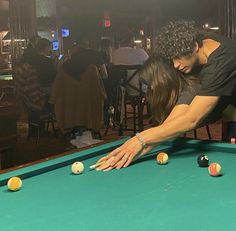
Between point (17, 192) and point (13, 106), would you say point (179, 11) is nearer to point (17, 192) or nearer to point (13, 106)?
point (13, 106)

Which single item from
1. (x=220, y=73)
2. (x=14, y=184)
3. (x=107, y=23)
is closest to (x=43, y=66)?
(x=220, y=73)

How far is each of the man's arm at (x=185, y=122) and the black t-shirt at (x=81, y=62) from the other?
3346 millimetres

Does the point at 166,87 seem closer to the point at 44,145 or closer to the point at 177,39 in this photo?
the point at 177,39

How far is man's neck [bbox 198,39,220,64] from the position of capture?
90.6 inches

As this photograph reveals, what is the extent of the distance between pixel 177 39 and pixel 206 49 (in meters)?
0.20

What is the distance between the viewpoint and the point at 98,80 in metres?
5.41

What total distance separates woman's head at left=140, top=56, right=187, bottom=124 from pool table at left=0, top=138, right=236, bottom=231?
1.42 feet

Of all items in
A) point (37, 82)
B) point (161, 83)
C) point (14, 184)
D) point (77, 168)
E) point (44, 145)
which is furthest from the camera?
point (44, 145)

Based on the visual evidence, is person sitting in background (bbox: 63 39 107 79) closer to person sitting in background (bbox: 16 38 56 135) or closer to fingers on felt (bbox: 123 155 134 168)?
person sitting in background (bbox: 16 38 56 135)

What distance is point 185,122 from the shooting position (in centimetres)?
216

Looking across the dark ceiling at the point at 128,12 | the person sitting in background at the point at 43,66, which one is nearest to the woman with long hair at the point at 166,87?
the person sitting in background at the point at 43,66

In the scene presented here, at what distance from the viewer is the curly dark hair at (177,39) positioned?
221 cm

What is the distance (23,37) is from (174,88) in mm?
5502

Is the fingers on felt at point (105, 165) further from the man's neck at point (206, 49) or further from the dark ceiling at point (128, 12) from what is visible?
the dark ceiling at point (128, 12)
